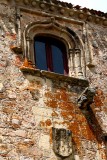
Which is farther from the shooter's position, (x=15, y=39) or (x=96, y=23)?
(x=96, y=23)

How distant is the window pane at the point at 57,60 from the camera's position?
12.0 m

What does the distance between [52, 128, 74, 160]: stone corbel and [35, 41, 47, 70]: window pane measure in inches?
80.7

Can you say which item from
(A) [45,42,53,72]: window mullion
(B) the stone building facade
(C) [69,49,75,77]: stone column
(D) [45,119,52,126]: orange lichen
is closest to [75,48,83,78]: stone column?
(B) the stone building facade

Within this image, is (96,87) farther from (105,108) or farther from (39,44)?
(39,44)

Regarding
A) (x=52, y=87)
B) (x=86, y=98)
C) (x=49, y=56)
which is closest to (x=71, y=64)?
(x=49, y=56)

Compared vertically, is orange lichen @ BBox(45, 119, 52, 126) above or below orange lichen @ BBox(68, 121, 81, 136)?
above

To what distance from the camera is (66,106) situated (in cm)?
1101

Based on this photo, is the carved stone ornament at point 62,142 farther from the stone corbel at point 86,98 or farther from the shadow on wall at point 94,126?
the stone corbel at point 86,98

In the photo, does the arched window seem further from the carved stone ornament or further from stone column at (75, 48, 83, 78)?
the carved stone ornament

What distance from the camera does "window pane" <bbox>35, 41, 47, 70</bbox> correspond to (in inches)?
465

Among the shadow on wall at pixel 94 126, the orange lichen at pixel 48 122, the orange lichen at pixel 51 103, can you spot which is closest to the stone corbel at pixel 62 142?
the orange lichen at pixel 48 122

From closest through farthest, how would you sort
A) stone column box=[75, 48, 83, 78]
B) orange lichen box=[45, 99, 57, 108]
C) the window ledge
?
1. orange lichen box=[45, 99, 57, 108]
2. the window ledge
3. stone column box=[75, 48, 83, 78]

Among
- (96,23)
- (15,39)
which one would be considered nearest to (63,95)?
(15,39)

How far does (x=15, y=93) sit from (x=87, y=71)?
7.56ft
